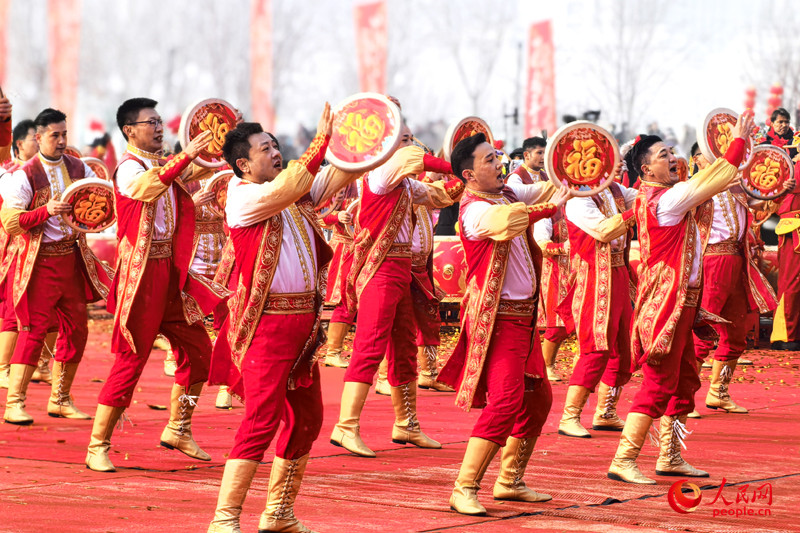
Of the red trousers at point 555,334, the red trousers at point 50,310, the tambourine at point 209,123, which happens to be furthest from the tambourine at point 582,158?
the red trousers at point 555,334

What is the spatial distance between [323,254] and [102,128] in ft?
51.6

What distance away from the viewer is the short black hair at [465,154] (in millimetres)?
5152

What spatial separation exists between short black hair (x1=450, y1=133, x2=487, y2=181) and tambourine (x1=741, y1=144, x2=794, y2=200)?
3.31m

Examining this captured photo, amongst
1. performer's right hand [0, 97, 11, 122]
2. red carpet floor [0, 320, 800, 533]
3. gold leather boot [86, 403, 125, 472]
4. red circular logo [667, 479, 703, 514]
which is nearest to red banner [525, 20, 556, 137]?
red carpet floor [0, 320, 800, 533]

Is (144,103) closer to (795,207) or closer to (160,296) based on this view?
(160,296)

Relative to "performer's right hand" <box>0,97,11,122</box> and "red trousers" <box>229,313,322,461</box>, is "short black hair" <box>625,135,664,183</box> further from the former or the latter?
"performer's right hand" <box>0,97,11,122</box>

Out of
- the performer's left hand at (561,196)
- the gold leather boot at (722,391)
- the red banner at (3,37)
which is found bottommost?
the gold leather boot at (722,391)

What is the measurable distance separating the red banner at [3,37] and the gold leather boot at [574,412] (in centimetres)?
1375

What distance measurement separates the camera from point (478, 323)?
5.08m

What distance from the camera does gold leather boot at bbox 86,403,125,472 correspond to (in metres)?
5.70

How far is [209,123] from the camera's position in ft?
19.7

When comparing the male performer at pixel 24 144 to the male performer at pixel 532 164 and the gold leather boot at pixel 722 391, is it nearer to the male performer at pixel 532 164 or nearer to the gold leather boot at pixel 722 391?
the male performer at pixel 532 164

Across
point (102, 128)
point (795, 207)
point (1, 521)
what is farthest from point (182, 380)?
point (102, 128)

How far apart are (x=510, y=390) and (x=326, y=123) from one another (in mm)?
1366
